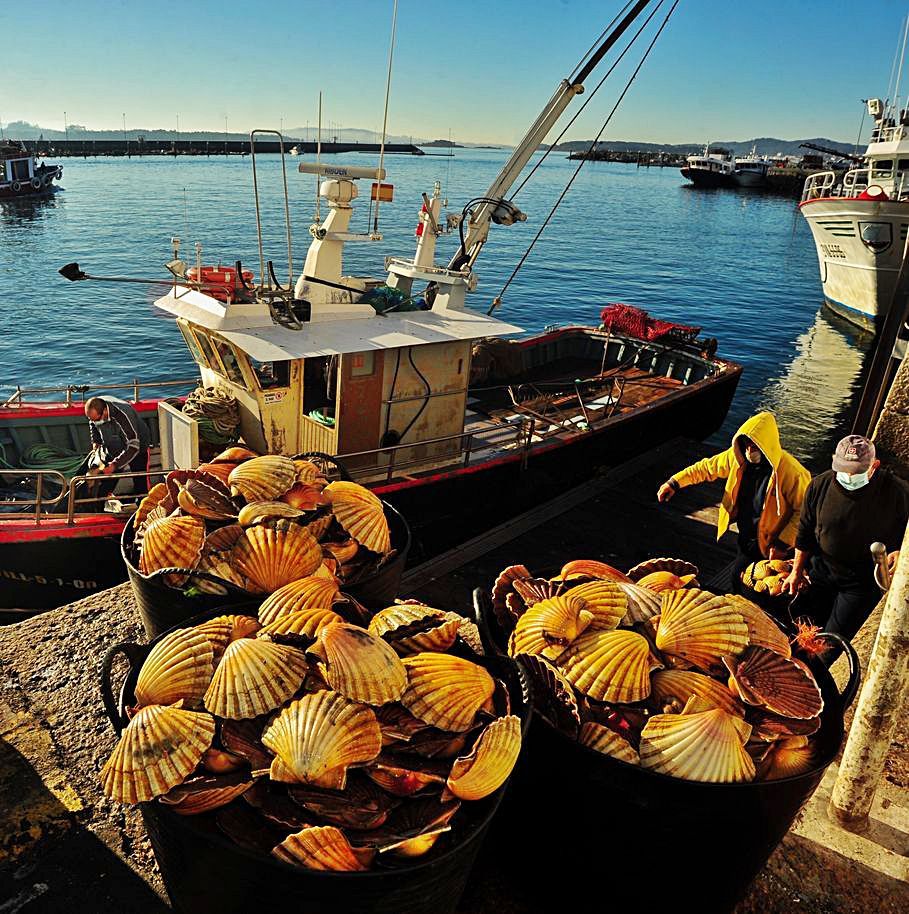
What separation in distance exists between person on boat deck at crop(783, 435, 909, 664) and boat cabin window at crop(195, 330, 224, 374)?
659 cm

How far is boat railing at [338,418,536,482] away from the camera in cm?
859

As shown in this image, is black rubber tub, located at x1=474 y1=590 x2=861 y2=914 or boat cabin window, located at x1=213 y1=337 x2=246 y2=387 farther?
boat cabin window, located at x1=213 y1=337 x2=246 y2=387

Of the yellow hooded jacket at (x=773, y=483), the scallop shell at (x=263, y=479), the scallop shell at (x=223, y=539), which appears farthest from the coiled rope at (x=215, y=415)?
the yellow hooded jacket at (x=773, y=483)

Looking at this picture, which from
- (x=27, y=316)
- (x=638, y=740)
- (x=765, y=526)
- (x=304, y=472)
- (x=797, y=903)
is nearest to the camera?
(x=638, y=740)

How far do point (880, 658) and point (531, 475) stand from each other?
755 cm

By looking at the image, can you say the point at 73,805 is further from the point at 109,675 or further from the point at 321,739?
the point at 321,739

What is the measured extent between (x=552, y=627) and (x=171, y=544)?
1.90 metres

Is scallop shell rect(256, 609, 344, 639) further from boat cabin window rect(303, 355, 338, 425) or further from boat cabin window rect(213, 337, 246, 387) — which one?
boat cabin window rect(303, 355, 338, 425)

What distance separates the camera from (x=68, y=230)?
5059 cm

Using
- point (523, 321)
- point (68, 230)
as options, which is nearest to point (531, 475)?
point (523, 321)

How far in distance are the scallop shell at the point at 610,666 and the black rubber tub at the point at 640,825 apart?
9.8 inches

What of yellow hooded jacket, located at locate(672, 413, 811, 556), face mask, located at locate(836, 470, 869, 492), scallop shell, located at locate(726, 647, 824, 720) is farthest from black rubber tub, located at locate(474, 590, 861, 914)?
yellow hooded jacket, located at locate(672, 413, 811, 556)

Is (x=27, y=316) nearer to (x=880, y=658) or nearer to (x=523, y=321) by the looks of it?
(x=523, y=321)

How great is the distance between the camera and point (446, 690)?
2.27 metres
